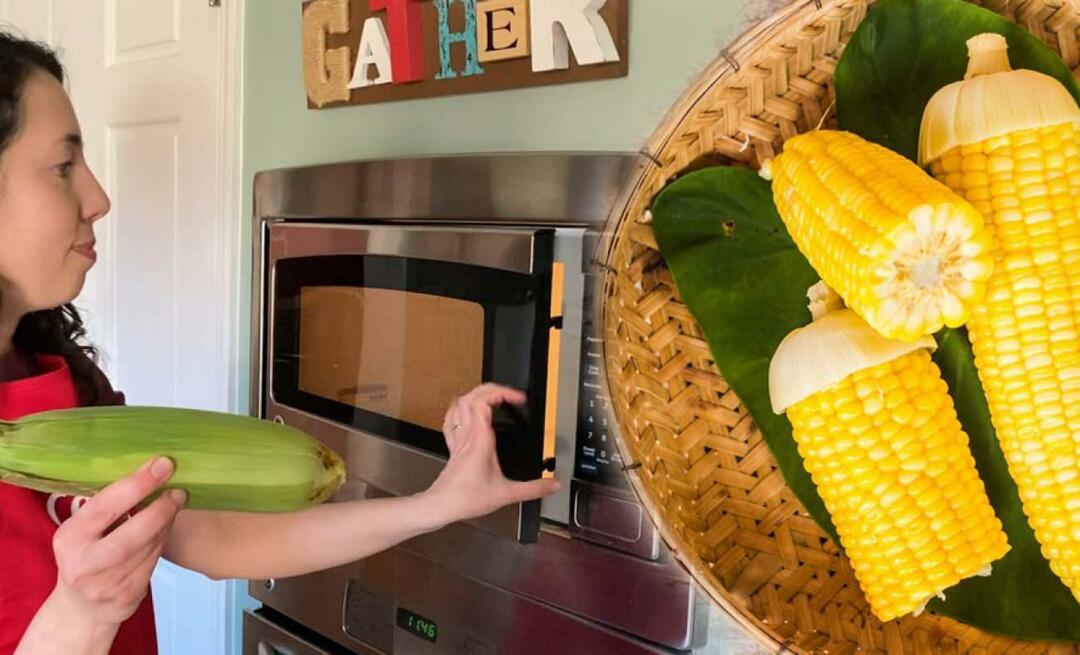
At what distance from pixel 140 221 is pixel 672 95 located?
100 cm

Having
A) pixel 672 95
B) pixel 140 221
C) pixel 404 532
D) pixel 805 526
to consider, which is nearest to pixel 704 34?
pixel 672 95

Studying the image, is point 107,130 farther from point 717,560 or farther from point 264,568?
point 717,560

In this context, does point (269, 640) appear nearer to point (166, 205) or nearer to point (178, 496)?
point (178, 496)

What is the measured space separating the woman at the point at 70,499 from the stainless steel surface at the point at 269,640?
0.19m

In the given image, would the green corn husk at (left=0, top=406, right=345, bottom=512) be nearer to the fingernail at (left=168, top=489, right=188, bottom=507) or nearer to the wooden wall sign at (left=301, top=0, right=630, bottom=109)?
the fingernail at (left=168, top=489, right=188, bottom=507)

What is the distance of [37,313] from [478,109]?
515 millimetres

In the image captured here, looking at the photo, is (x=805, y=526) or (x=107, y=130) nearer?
(x=805, y=526)

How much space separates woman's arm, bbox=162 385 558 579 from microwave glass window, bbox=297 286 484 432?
3cm

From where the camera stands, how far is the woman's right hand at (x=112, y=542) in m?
0.60

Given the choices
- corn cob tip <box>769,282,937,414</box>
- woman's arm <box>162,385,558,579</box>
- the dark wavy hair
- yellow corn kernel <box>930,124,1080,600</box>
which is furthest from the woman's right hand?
yellow corn kernel <box>930,124,1080,600</box>

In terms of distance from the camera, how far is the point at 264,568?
888 mm

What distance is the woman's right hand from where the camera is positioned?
60 cm

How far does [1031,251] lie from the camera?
0.49 meters

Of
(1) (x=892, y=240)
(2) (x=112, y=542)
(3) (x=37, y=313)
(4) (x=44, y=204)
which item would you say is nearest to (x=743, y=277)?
(1) (x=892, y=240)
